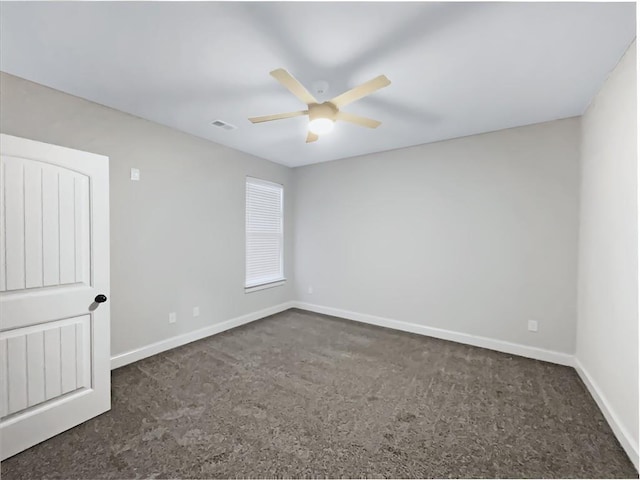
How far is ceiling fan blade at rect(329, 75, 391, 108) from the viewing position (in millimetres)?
1714

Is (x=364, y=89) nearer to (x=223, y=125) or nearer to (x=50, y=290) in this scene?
(x=223, y=125)

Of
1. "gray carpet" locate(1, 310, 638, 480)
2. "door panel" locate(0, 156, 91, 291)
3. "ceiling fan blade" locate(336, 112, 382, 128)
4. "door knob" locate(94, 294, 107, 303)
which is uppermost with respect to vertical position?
"ceiling fan blade" locate(336, 112, 382, 128)

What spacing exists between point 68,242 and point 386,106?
2796mm

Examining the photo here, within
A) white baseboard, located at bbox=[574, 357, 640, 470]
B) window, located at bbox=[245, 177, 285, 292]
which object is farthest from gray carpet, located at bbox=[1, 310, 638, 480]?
window, located at bbox=[245, 177, 285, 292]

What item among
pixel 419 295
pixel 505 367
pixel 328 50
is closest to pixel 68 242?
pixel 328 50

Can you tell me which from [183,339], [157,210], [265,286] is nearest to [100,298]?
[157,210]

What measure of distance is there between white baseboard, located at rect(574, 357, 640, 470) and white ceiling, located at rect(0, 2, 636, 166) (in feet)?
7.98

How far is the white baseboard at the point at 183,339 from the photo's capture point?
2840 mm

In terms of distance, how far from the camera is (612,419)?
1.93 m

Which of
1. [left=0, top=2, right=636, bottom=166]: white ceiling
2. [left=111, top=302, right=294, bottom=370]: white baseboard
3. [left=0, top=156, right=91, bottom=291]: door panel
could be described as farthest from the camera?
[left=111, top=302, right=294, bottom=370]: white baseboard

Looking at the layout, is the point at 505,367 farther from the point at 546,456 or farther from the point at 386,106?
the point at 386,106

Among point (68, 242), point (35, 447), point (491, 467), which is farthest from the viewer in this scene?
point (68, 242)

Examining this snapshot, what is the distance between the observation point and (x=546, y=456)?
1.71 metres

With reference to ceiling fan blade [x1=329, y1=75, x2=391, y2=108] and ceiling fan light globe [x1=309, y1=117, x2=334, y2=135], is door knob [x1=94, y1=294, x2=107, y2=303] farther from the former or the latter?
ceiling fan blade [x1=329, y1=75, x2=391, y2=108]
